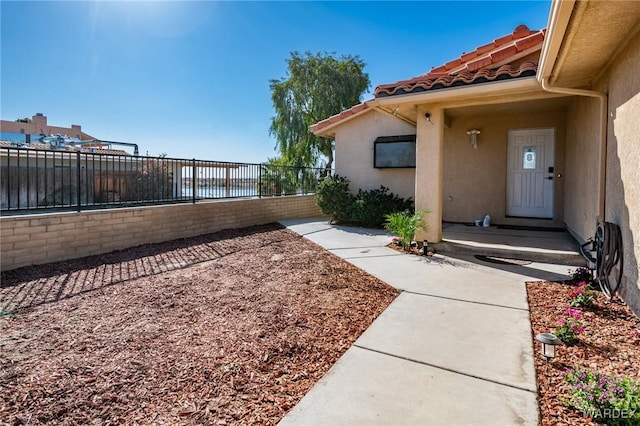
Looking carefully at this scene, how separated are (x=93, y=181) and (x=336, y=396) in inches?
266

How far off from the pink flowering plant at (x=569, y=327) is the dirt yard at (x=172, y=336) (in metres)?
1.63

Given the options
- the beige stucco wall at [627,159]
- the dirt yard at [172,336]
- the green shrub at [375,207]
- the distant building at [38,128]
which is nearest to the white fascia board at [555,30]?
the beige stucco wall at [627,159]

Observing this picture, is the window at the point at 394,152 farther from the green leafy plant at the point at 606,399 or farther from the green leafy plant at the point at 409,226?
the green leafy plant at the point at 606,399

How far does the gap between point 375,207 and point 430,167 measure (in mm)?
3383

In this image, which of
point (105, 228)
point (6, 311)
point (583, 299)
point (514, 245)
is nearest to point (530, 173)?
point (514, 245)

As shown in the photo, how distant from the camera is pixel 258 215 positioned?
1040 cm

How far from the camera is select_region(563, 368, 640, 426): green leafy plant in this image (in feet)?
5.97

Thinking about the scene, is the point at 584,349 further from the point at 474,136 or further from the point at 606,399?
the point at 474,136

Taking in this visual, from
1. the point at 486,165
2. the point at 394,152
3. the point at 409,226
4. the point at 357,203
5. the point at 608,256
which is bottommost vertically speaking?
the point at 608,256

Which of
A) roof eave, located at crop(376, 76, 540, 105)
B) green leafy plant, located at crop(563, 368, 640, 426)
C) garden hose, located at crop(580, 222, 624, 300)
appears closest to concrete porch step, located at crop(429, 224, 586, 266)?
garden hose, located at crop(580, 222, 624, 300)

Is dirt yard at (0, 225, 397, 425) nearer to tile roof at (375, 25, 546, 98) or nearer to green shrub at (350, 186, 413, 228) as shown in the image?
tile roof at (375, 25, 546, 98)

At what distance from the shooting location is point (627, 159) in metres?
3.55

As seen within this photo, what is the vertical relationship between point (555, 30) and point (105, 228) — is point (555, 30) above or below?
above

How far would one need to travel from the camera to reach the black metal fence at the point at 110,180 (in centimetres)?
570
